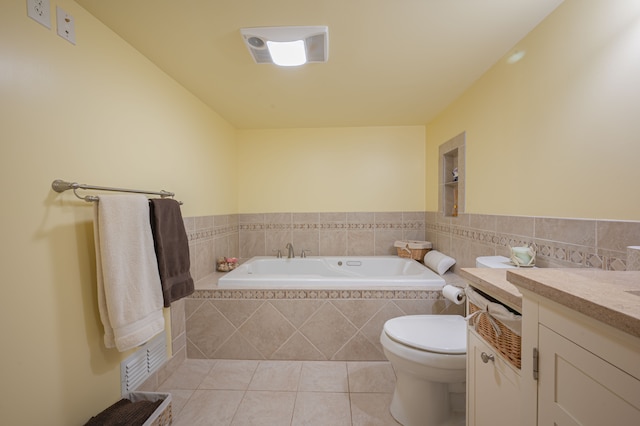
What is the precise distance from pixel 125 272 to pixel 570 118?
2262 mm

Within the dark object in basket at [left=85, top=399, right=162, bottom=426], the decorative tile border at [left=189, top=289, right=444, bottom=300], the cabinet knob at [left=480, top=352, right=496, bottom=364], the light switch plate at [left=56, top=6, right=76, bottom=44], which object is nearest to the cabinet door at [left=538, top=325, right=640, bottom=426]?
the cabinet knob at [left=480, top=352, right=496, bottom=364]

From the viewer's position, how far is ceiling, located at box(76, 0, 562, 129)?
1.25 metres

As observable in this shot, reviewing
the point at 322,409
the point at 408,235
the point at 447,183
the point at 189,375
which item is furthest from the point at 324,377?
the point at 447,183

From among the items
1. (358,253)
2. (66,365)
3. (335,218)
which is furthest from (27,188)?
(358,253)

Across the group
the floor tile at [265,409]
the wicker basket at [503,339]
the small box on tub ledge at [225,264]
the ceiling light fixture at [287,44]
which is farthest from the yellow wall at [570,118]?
the small box on tub ledge at [225,264]

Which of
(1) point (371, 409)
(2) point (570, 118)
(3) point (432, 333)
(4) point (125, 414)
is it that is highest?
(2) point (570, 118)

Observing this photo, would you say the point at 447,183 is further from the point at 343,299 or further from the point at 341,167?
the point at 343,299

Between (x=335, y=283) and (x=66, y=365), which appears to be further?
(x=335, y=283)

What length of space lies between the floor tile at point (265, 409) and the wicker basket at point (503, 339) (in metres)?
1.23

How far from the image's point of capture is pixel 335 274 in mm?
2979

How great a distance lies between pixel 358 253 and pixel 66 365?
8.52 ft

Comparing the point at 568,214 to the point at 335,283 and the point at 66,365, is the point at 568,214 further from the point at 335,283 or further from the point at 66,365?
the point at 66,365

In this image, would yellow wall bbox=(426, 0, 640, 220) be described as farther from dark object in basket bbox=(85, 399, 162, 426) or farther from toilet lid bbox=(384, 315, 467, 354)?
dark object in basket bbox=(85, 399, 162, 426)

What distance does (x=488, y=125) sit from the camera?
6.04 ft
